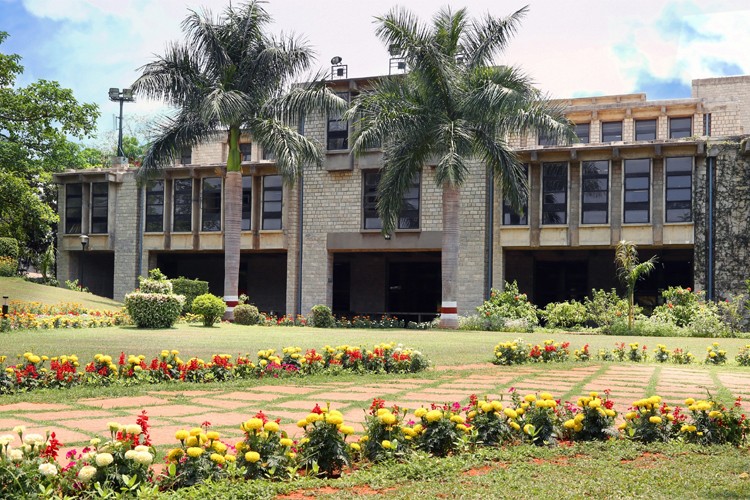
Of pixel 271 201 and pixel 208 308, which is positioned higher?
pixel 271 201

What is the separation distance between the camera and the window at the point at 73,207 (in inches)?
1281

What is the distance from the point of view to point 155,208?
31.5 meters

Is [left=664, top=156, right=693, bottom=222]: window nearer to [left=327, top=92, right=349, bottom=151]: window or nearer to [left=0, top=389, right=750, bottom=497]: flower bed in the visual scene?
[left=327, top=92, right=349, bottom=151]: window

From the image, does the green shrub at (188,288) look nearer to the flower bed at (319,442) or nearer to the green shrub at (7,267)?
the green shrub at (7,267)

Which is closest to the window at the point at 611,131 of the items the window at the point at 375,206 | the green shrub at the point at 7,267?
the window at the point at 375,206

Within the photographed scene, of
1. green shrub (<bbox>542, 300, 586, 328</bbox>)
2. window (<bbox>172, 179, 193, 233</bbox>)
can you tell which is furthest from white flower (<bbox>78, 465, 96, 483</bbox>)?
window (<bbox>172, 179, 193, 233</bbox>)

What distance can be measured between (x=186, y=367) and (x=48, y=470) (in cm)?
531

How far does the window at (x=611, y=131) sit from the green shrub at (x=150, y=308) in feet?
67.7

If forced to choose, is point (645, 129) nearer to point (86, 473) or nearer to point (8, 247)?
point (8, 247)

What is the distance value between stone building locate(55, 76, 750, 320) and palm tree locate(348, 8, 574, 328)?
3.53 m

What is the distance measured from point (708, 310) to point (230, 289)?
14.3 metres

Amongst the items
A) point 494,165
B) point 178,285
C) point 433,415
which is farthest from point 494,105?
point 433,415

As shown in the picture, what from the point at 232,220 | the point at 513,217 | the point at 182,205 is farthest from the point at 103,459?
the point at 182,205

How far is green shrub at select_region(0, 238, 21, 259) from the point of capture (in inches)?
1232
